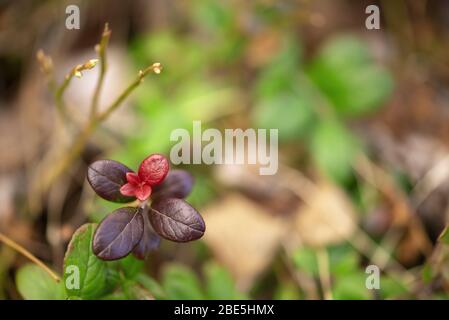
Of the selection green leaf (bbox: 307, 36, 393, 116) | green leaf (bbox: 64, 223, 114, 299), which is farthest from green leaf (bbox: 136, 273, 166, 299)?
green leaf (bbox: 307, 36, 393, 116)

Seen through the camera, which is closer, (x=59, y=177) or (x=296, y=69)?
(x=59, y=177)

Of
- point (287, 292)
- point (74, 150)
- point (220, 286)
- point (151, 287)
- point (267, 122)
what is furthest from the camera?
point (267, 122)

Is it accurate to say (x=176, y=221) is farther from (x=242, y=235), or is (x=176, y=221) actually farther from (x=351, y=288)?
(x=242, y=235)

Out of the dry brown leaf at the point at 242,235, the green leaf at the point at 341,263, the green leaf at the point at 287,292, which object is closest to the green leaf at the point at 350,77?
the dry brown leaf at the point at 242,235

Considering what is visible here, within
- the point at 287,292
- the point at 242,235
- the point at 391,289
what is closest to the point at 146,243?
the point at 287,292

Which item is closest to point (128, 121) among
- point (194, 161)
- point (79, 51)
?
point (194, 161)
